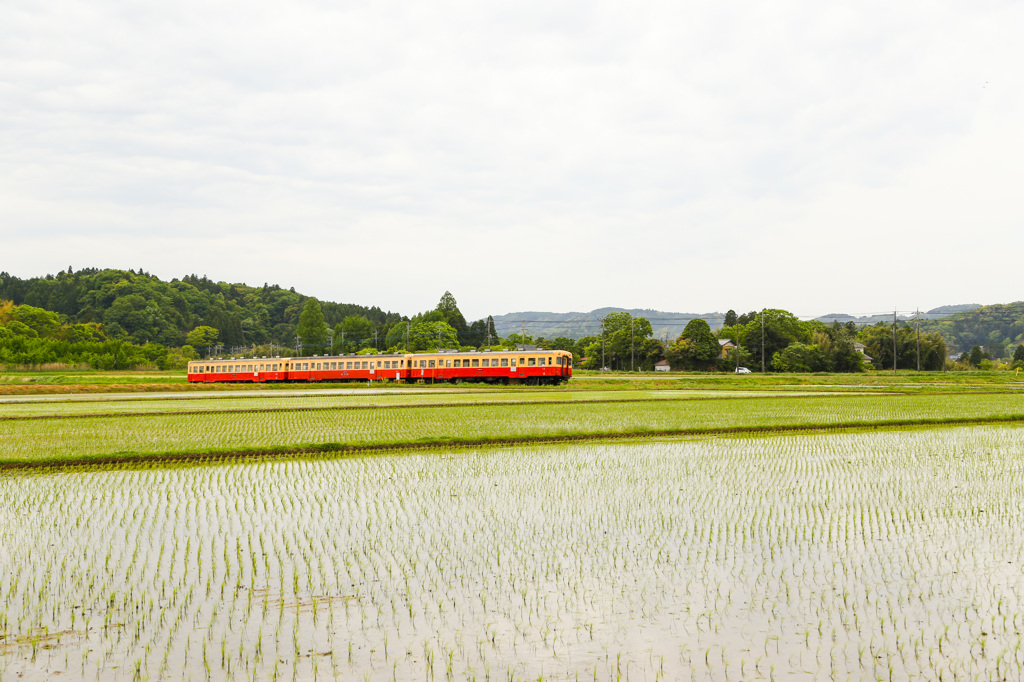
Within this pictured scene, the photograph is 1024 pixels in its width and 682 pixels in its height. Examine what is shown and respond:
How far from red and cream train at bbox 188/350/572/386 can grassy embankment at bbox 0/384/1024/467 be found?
18.5 meters

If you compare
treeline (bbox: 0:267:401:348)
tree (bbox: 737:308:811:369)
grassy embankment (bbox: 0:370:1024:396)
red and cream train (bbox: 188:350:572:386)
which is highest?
treeline (bbox: 0:267:401:348)

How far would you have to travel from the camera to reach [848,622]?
18.3 ft

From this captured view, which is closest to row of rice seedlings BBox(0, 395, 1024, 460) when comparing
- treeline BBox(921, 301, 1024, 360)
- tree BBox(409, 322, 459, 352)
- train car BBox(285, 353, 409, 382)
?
train car BBox(285, 353, 409, 382)

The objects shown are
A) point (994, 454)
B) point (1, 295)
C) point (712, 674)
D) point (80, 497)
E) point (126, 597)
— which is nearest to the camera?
point (712, 674)

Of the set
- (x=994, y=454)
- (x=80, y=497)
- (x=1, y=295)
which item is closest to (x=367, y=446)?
(x=80, y=497)

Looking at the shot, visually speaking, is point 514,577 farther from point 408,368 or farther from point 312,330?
point 312,330

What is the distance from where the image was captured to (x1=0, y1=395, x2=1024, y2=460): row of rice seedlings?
55.2ft

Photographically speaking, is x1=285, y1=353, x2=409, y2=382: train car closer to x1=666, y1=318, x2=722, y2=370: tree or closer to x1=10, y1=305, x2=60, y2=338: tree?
x1=666, y1=318, x2=722, y2=370: tree

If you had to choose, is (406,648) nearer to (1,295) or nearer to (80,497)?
(80,497)

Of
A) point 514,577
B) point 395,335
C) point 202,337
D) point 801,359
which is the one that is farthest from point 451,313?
point 514,577

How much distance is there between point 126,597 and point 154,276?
202203 mm

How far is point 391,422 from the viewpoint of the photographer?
21812 mm

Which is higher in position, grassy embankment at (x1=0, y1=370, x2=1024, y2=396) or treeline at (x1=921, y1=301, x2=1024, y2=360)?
treeline at (x1=921, y1=301, x2=1024, y2=360)

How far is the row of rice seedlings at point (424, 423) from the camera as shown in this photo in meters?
16.8
